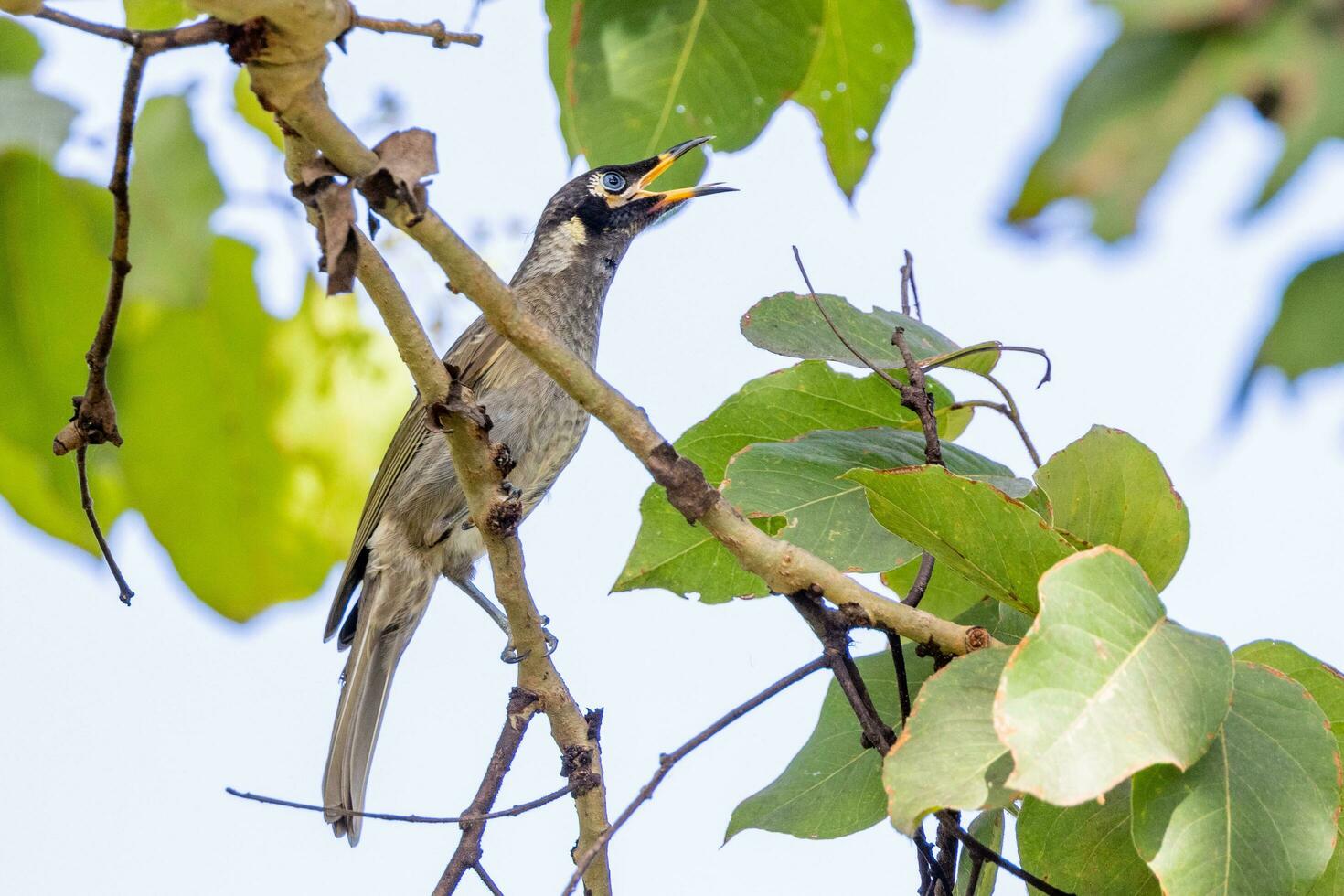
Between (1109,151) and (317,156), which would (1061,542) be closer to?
(317,156)

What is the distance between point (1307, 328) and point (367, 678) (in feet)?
13.3

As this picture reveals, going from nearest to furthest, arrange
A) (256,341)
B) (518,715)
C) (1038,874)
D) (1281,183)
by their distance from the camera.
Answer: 1. (1281,183)
2. (256,341)
3. (1038,874)
4. (518,715)

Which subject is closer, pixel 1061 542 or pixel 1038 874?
pixel 1061 542

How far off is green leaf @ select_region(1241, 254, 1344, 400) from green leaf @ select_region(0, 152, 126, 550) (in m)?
1.16

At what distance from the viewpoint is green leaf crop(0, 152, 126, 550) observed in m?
1.31

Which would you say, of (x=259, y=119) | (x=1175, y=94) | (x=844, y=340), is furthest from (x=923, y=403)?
(x=1175, y=94)

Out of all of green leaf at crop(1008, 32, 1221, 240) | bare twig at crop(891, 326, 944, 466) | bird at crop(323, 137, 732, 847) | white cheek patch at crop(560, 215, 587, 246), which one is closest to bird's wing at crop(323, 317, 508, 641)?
bird at crop(323, 137, 732, 847)

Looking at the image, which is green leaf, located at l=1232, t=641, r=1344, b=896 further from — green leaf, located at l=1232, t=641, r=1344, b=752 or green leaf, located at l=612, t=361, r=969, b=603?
green leaf, located at l=612, t=361, r=969, b=603

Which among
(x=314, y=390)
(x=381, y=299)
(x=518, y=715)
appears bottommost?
(x=314, y=390)

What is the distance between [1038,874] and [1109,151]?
1.59 metres

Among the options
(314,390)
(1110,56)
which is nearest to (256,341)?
(314,390)

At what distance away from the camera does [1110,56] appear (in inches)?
23.5

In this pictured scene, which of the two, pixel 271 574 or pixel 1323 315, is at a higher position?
pixel 271 574

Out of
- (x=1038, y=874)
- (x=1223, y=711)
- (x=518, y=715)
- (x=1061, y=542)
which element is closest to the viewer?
(x=1223, y=711)
